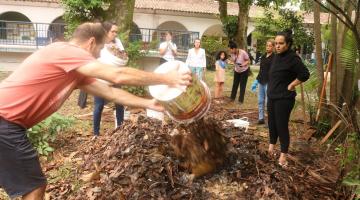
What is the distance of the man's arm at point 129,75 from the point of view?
2914 mm

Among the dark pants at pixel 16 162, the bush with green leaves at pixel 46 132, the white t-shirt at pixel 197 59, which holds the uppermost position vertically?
the white t-shirt at pixel 197 59

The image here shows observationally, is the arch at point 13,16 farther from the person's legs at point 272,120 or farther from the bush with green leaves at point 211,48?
the person's legs at point 272,120

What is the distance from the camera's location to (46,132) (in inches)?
245

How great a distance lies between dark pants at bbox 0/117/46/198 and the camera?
9.93 feet

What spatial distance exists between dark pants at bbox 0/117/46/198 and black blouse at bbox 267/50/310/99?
3.34 m

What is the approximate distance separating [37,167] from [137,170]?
1.53m

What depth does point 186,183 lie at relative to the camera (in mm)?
4410

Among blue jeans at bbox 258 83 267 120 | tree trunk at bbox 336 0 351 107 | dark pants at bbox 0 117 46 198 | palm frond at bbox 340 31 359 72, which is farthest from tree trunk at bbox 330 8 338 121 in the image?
dark pants at bbox 0 117 46 198

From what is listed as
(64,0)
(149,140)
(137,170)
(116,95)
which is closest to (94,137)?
(149,140)

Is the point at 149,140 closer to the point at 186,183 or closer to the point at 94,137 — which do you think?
the point at 186,183

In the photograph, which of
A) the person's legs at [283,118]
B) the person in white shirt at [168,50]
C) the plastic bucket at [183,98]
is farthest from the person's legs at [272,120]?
the person in white shirt at [168,50]

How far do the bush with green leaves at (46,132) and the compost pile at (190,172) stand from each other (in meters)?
0.76

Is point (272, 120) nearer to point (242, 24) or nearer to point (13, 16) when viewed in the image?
point (242, 24)

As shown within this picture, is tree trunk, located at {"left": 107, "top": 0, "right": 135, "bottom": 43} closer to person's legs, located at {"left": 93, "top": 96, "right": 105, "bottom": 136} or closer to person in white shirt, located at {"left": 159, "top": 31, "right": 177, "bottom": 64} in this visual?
person in white shirt, located at {"left": 159, "top": 31, "right": 177, "bottom": 64}
